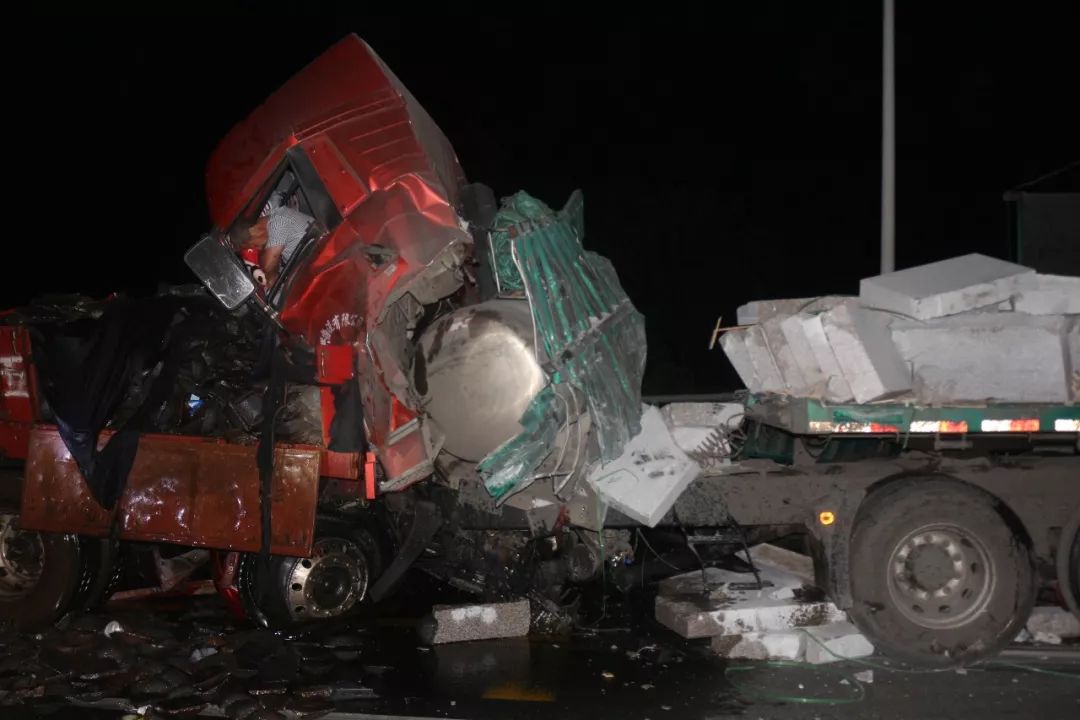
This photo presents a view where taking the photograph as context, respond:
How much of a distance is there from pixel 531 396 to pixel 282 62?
15.5m

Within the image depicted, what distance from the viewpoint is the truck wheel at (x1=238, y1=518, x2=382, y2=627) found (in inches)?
216

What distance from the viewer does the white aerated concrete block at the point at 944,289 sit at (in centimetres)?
479

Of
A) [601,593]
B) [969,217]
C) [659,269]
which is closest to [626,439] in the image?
[601,593]

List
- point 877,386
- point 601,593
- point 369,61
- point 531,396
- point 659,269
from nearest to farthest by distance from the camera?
point 877,386 < point 531,396 < point 369,61 < point 601,593 < point 659,269

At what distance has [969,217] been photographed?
55.2ft

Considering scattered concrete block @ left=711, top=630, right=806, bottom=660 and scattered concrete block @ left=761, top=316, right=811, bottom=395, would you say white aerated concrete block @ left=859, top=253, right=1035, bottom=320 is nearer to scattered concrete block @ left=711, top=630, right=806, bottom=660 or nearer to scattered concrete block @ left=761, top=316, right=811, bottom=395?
scattered concrete block @ left=761, top=316, right=811, bottom=395

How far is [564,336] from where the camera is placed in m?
5.24

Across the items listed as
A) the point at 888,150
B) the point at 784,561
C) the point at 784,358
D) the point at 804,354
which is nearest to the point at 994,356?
the point at 804,354

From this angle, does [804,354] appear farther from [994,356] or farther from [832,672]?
[832,672]

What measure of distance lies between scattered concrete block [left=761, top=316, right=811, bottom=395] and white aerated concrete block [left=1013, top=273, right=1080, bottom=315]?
129 cm

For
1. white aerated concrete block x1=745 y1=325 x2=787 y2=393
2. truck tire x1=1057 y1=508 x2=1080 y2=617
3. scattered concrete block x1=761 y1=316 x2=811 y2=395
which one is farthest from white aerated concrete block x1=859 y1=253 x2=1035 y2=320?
truck tire x1=1057 y1=508 x2=1080 y2=617

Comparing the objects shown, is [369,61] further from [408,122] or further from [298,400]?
[298,400]

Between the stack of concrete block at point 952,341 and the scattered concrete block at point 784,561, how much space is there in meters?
1.50

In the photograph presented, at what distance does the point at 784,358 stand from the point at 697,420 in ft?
3.01
